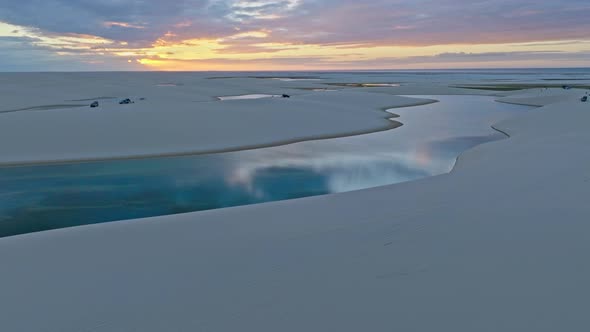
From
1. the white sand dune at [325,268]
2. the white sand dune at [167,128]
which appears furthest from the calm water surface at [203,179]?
the white sand dune at [325,268]

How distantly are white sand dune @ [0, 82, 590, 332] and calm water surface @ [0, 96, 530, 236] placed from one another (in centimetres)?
262

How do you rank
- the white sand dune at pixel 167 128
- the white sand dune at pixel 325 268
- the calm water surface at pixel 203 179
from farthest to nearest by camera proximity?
1. the white sand dune at pixel 167 128
2. the calm water surface at pixel 203 179
3. the white sand dune at pixel 325 268

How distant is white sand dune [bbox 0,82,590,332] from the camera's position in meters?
5.20

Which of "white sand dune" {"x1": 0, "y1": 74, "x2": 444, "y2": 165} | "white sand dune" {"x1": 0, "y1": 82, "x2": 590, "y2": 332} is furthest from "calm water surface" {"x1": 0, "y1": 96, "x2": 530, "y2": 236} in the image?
"white sand dune" {"x1": 0, "y1": 82, "x2": 590, "y2": 332}

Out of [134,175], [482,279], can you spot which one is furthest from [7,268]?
[134,175]

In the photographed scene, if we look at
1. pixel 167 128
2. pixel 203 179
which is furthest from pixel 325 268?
pixel 167 128

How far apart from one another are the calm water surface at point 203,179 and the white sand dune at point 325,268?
103 inches

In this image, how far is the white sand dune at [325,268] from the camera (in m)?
5.20

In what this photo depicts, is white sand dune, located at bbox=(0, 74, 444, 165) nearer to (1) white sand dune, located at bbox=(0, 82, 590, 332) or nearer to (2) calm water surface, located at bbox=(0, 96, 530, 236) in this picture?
(2) calm water surface, located at bbox=(0, 96, 530, 236)

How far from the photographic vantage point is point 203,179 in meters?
16.0

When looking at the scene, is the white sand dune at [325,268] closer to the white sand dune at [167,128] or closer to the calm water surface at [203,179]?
the calm water surface at [203,179]

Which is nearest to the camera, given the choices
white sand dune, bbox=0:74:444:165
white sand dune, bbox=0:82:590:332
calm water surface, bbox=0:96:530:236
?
white sand dune, bbox=0:82:590:332

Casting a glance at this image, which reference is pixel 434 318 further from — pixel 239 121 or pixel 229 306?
pixel 239 121

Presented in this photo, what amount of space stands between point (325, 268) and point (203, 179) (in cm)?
1021
